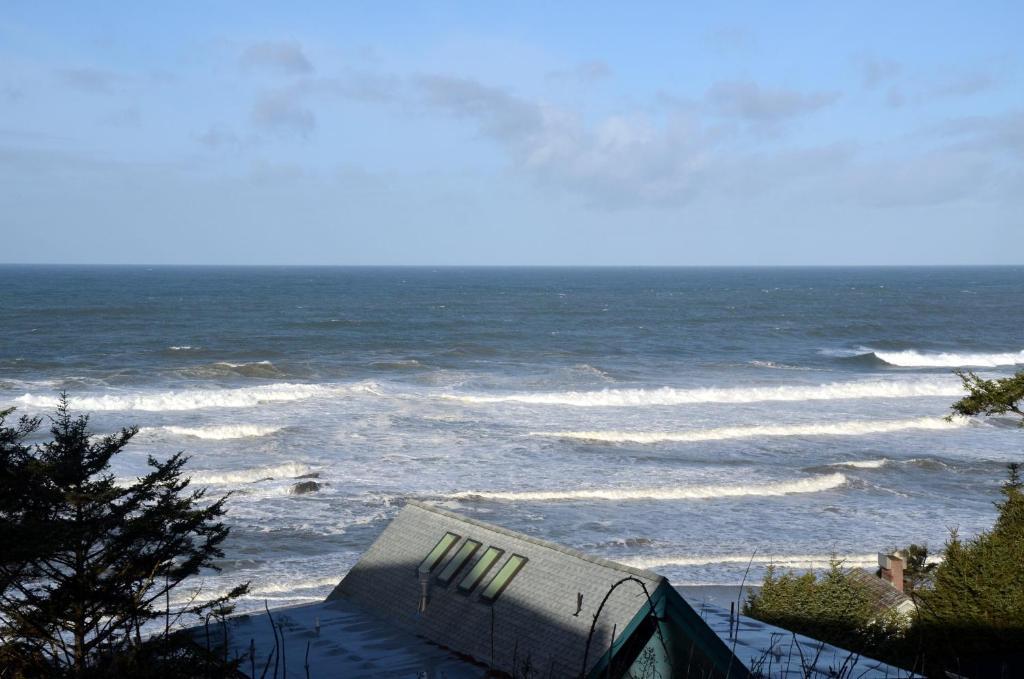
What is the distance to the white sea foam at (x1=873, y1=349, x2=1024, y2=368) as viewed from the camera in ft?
199

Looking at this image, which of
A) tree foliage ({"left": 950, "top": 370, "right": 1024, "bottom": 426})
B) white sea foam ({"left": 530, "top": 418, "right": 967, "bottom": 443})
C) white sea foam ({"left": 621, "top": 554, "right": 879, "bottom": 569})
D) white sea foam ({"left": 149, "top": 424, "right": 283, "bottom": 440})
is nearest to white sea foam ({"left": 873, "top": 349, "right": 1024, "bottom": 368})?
white sea foam ({"left": 530, "top": 418, "right": 967, "bottom": 443})

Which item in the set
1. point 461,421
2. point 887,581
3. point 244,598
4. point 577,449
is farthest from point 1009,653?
point 461,421

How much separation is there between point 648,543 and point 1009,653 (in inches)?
394

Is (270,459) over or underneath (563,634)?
underneath

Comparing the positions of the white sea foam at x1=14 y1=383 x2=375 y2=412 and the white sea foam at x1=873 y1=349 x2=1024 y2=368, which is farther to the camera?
the white sea foam at x1=873 y1=349 x2=1024 y2=368

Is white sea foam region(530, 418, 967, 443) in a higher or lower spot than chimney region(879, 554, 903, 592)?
lower

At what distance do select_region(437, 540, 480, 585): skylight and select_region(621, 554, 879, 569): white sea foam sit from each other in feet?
30.7

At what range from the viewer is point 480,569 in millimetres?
11547

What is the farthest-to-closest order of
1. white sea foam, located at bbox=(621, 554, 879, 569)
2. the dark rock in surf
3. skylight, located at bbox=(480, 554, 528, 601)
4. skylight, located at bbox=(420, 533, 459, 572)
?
the dark rock in surf → white sea foam, located at bbox=(621, 554, 879, 569) → skylight, located at bbox=(420, 533, 459, 572) → skylight, located at bbox=(480, 554, 528, 601)

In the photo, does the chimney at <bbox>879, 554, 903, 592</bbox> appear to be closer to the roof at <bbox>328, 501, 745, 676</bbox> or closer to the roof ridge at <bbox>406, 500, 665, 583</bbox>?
the roof ridge at <bbox>406, 500, 665, 583</bbox>

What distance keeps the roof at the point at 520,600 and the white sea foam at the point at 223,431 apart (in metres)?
21.9

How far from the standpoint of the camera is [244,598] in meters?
18.2

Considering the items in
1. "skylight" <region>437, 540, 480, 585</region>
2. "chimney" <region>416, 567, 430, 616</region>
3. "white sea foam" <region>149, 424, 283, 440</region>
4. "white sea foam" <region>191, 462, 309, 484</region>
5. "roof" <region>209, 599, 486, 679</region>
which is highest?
"skylight" <region>437, 540, 480, 585</region>

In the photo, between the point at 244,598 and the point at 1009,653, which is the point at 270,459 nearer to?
the point at 244,598
